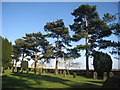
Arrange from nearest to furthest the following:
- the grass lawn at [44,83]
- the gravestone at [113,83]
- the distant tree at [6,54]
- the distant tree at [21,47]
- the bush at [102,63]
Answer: the gravestone at [113,83] → the grass lawn at [44,83] → the bush at [102,63] → the distant tree at [6,54] → the distant tree at [21,47]

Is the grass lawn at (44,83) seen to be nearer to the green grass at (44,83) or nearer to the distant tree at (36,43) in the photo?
the green grass at (44,83)

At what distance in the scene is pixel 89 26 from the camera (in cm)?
2825

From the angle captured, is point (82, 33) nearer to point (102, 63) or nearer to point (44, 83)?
point (102, 63)

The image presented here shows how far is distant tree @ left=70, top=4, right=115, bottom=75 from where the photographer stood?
26.7 metres

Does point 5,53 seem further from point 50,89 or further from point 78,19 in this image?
point 50,89

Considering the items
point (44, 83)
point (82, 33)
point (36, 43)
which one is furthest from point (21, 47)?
point (44, 83)

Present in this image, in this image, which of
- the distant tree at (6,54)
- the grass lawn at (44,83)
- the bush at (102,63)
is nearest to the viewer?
the grass lawn at (44,83)

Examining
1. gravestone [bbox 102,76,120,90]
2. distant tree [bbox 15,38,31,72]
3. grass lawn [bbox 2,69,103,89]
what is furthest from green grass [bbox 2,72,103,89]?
distant tree [bbox 15,38,31,72]

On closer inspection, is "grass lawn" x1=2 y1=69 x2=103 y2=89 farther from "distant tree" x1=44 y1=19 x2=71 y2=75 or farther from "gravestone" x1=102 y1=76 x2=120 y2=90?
"distant tree" x1=44 y1=19 x2=71 y2=75

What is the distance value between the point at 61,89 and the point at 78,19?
74.4 ft

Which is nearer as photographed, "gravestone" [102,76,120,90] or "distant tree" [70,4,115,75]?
"gravestone" [102,76,120,90]

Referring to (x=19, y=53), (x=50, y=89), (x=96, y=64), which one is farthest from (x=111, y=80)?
(x=19, y=53)

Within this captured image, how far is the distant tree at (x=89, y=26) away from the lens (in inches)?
1051

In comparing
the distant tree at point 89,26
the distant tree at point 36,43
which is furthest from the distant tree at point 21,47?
the distant tree at point 89,26
